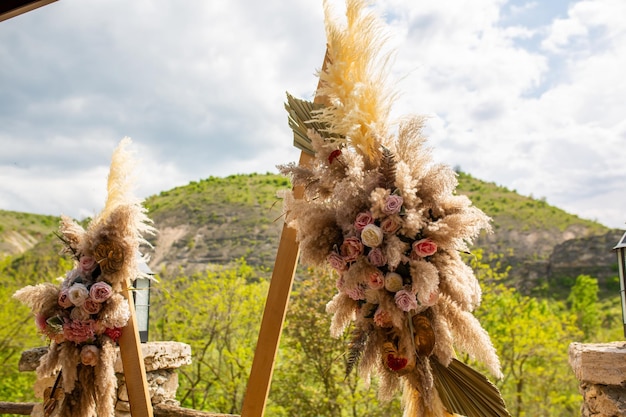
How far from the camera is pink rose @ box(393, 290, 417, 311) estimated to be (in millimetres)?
1257

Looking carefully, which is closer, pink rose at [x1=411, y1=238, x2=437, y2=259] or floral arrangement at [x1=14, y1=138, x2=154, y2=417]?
pink rose at [x1=411, y1=238, x2=437, y2=259]

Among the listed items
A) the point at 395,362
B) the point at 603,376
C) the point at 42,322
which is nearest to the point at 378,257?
the point at 395,362

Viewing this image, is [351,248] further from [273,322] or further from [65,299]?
[65,299]

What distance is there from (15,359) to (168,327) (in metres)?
2.15

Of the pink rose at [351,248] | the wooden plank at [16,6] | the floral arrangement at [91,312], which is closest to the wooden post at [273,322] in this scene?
the pink rose at [351,248]

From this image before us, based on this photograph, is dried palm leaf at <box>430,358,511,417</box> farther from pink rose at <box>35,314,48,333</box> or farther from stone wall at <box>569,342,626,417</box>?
pink rose at <box>35,314,48,333</box>

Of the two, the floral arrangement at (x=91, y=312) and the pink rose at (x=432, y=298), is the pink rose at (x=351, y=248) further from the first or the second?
the floral arrangement at (x=91, y=312)

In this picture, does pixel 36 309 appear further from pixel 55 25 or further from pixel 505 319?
pixel 55 25

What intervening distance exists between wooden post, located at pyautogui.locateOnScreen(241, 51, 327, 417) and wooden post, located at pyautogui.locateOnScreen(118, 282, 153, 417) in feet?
1.44

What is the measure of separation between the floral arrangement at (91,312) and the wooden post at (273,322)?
563mm

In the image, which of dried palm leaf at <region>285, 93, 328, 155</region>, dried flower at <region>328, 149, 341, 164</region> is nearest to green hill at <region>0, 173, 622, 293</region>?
dried palm leaf at <region>285, 93, 328, 155</region>

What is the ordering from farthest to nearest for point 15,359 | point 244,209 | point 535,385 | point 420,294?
point 244,209, point 15,359, point 535,385, point 420,294

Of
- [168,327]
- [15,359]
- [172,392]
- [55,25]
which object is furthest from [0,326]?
[55,25]

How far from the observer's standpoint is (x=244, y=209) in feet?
39.7
